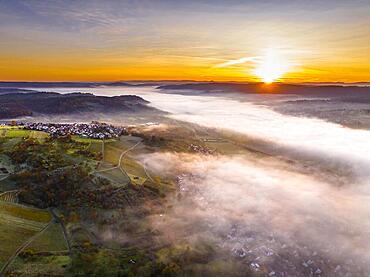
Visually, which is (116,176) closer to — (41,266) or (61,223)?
(61,223)

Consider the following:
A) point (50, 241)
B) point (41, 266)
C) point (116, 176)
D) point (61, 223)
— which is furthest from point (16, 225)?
point (116, 176)

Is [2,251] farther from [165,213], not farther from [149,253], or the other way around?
[165,213]

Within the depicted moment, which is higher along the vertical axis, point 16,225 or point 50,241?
point 16,225

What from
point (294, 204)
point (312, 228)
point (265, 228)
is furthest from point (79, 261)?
point (294, 204)

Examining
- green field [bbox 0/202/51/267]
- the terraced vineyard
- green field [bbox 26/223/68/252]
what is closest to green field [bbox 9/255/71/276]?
green field [bbox 0/202/51/267]

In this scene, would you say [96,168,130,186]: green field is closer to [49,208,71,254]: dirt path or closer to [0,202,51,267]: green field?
[49,208,71,254]: dirt path

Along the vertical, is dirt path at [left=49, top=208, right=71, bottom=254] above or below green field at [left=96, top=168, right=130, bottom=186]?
below

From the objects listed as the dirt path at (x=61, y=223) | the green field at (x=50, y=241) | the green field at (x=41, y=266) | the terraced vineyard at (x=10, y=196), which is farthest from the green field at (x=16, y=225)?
the green field at (x=41, y=266)

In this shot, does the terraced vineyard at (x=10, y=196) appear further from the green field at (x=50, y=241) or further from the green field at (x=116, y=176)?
the green field at (x=116, y=176)

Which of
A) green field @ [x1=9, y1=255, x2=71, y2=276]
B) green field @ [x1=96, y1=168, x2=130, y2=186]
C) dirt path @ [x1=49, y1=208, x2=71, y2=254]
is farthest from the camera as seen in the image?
green field @ [x1=96, y1=168, x2=130, y2=186]

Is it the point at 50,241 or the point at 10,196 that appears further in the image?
the point at 10,196
